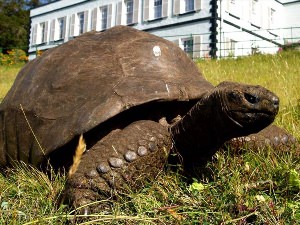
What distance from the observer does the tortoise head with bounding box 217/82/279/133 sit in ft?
4.71

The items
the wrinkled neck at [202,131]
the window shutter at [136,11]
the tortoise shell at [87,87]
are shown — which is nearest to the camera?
the wrinkled neck at [202,131]

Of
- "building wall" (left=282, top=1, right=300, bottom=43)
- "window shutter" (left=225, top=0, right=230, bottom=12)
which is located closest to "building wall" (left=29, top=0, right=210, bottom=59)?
"window shutter" (left=225, top=0, right=230, bottom=12)

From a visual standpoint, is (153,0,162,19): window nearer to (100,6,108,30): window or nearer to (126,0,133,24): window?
(126,0,133,24): window

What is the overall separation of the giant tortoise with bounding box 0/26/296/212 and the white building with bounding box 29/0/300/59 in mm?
11734

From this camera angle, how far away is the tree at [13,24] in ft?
102

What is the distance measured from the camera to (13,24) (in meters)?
31.1

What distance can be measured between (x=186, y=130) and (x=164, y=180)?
0.25 metres

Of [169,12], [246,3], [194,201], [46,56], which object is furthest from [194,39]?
[194,201]

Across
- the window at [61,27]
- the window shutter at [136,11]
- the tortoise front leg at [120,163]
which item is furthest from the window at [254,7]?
the tortoise front leg at [120,163]

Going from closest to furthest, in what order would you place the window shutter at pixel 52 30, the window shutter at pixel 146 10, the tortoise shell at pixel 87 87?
the tortoise shell at pixel 87 87, the window shutter at pixel 146 10, the window shutter at pixel 52 30

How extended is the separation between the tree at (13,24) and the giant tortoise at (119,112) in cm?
2919

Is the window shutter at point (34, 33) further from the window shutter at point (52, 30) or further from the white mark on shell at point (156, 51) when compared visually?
the white mark on shell at point (156, 51)

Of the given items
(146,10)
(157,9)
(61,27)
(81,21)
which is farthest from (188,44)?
(61,27)

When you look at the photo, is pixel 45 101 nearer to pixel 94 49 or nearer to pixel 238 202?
pixel 94 49
